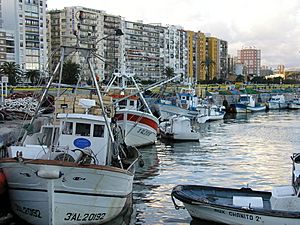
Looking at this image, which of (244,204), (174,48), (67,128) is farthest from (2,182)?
(174,48)

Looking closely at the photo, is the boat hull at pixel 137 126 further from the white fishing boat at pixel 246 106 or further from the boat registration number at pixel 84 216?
the white fishing boat at pixel 246 106

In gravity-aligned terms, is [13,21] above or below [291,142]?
above

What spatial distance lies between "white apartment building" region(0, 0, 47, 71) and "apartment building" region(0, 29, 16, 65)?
1.12 metres

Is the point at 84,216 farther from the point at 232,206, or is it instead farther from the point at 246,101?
the point at 246,101

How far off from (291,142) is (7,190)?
92.7 feet

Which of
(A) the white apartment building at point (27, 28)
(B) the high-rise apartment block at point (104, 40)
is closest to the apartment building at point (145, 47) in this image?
(B) the high-rise apartment block at point (104, 40)

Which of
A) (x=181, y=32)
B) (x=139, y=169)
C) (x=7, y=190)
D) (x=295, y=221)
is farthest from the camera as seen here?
(x=181, y=32)

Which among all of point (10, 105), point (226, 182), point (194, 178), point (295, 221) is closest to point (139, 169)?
point (194, 178)

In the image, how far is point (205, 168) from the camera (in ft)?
83.7

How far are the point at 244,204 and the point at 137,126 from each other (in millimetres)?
17364

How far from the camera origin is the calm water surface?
17.5 metres

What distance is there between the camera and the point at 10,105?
120 ft

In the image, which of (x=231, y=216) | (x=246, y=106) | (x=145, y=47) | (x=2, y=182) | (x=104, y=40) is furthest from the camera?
(x=145, y=47)

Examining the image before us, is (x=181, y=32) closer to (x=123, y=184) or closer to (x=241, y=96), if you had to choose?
(x=241, y=96)
